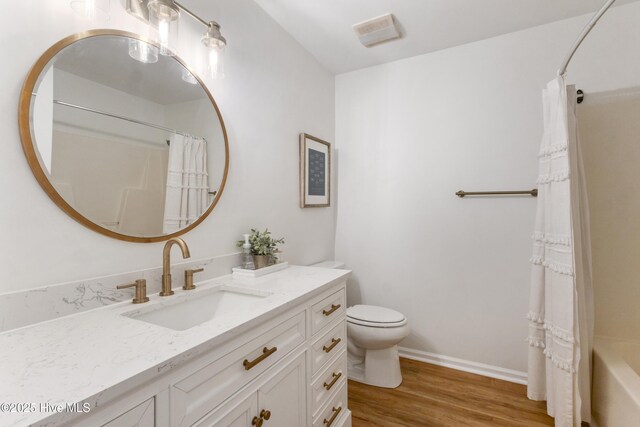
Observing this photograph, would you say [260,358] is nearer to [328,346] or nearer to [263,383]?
[263,383]

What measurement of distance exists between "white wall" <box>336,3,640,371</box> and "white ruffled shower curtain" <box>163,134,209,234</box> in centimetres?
148

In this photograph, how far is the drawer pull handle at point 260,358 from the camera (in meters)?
0.91

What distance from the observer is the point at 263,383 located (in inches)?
38.6

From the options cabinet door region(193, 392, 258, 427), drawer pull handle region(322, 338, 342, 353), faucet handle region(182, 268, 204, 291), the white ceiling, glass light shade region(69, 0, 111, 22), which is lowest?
drawer pull handle region(322, 338, 342, 353)

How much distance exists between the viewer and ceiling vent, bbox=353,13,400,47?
1.91 meters

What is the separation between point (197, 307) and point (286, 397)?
0.49m

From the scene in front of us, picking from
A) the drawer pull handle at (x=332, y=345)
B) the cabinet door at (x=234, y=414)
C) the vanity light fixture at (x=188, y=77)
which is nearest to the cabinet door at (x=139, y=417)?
the cabinet door at (x=234, y=414)

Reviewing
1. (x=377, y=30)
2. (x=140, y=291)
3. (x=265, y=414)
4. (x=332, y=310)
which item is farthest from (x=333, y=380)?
(x=377, y=30)

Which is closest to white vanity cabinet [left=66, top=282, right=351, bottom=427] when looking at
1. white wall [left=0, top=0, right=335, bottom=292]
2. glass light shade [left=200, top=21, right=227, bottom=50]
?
white wall [left=0, top=0, right=335, bottom=292]

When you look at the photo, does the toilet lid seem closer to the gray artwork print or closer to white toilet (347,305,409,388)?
white toilet (347,305,409,388)

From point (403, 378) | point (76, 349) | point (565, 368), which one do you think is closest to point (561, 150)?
point (565, 368)

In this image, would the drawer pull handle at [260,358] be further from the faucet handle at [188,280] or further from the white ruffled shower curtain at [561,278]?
the white ruffled shower curtain at [561,278]

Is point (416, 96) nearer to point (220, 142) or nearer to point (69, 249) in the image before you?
point (220, 142)

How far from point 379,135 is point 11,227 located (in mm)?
2278
